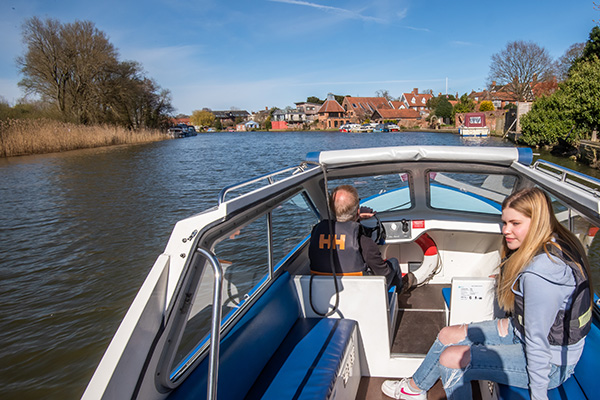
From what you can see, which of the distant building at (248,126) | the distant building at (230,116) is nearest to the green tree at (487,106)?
the distant building at (248,126)

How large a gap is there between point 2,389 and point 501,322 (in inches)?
205

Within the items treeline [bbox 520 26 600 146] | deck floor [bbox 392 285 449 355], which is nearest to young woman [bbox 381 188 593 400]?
deck floor [bbox 392 285 449 355]

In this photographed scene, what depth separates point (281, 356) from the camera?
2.41 metres

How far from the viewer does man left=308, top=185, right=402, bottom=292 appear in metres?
2.91

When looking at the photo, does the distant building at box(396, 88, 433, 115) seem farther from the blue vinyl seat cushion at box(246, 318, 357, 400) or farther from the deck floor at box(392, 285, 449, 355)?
the blue vinyl seat cushion at box(246, 318, 357, 400)

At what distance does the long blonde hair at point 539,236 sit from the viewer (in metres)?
1.84

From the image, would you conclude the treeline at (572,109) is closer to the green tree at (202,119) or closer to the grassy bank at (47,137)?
the grassy bank at (47,137)

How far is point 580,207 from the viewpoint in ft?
6.12

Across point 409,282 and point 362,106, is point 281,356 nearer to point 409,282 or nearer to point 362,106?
point 409,282

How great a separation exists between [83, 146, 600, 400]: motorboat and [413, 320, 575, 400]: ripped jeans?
0.31 ft

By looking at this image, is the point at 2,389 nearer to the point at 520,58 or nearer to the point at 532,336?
the point at 532,336

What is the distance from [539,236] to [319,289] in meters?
1.46

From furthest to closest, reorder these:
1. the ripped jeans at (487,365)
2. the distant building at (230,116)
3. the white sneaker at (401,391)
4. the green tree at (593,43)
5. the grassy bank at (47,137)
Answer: the distant building at (230,116), the green tree at (593,43), the grassy bank at (47,137), the white sneaker at (401,391), the ripped jeans at (487,365)

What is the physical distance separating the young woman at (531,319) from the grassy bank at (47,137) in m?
27.8
